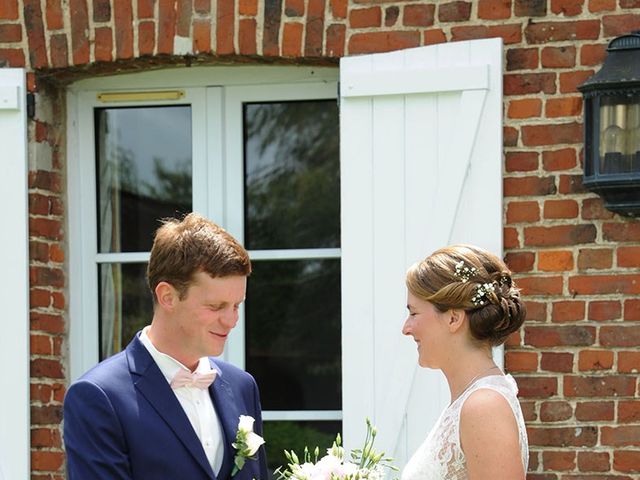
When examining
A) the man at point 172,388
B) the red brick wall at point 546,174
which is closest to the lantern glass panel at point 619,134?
the red brick wall at point 546,174

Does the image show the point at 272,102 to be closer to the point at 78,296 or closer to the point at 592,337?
the point at 78,296

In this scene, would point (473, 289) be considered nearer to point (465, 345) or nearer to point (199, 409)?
point (465, 345)

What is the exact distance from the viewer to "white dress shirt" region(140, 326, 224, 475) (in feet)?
9.78

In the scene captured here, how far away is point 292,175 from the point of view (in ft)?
15.3

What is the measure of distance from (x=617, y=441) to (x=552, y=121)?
3.73 feet

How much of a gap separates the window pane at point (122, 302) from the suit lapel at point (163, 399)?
1.82 metres

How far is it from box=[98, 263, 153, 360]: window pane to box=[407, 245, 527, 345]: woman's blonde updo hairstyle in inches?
79.3

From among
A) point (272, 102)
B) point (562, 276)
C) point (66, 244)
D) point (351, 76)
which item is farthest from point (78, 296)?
point (562, 276)

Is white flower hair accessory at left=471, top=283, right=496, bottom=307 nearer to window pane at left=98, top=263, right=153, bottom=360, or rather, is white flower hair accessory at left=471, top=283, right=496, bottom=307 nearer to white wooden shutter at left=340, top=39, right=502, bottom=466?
white wooden shutter at left=340, top=39, right=502, bottom=466

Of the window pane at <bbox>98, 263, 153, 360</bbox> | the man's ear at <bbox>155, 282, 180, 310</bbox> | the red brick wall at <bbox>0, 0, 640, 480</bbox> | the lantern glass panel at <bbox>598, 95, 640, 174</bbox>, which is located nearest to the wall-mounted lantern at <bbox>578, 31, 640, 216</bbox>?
the lantern glass panel at <bbox>598, 95, 640, 174</bbox>

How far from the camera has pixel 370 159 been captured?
4246mm

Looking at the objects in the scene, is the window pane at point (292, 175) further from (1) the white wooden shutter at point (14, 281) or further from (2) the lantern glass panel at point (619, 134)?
(2) the lantern glass panel at point (619, 134)

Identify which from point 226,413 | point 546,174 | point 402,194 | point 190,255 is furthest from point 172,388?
point 546,174

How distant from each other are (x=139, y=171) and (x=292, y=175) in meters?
0.64
